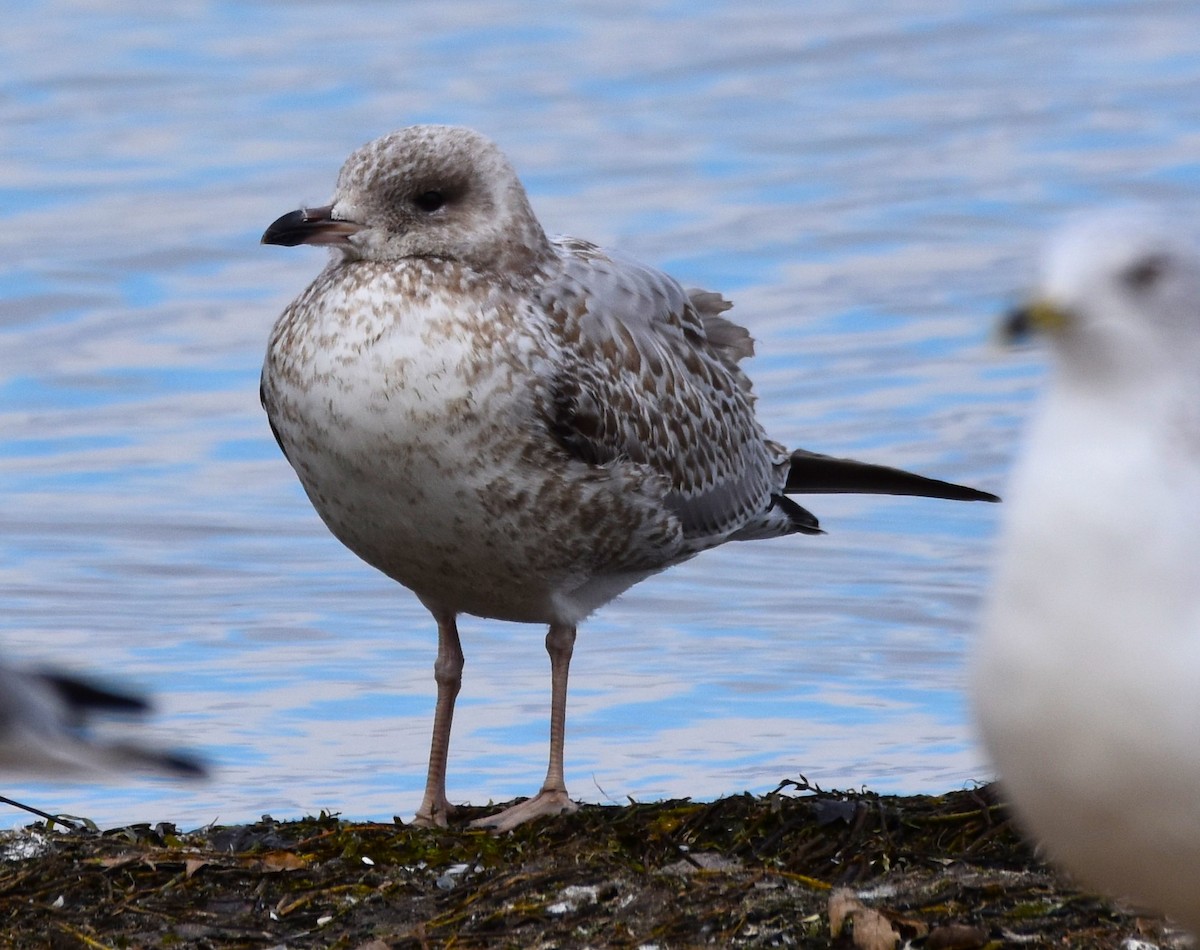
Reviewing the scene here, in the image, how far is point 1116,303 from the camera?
12.3ft

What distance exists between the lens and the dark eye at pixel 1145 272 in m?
3.79

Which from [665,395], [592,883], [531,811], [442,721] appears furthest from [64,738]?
[665,395]

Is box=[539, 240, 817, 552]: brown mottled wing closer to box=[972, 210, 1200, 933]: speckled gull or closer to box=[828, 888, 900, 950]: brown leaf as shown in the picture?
box=[828, 888, 900, 950]: brown leaf

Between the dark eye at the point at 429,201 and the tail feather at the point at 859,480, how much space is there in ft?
6.53

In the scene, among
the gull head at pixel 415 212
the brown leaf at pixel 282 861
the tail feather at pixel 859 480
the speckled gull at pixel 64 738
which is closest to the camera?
the speckled gull at pixel 64 738

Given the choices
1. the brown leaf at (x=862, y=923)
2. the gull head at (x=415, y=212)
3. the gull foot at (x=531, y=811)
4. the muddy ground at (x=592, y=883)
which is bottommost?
the brown leaf at (x=862, y=923)

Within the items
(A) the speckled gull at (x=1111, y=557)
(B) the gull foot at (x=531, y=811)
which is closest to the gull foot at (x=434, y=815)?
(B) the gull foot at (x=531, y=811)

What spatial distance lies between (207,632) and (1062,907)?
518 centimetres

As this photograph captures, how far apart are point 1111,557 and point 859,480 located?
14.0 ft

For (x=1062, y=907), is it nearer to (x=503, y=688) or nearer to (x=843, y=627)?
(x=503, y=688)

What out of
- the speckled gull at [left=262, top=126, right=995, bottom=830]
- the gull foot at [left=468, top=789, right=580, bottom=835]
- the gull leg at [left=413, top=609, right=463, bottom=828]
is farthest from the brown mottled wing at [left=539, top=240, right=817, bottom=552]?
the gull foot at [left=468, top=789, right=580, bottom=835]

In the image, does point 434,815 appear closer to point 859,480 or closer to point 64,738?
point 859,480

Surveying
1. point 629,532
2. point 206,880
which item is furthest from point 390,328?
point 206,880

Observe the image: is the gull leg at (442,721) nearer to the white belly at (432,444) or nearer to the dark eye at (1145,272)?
the white belly at (432,444)
